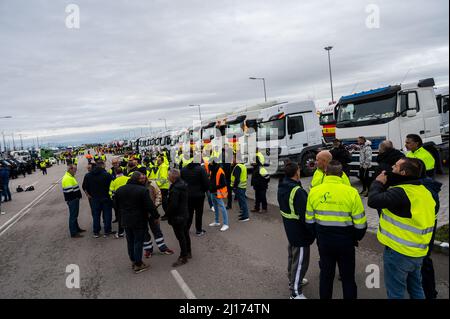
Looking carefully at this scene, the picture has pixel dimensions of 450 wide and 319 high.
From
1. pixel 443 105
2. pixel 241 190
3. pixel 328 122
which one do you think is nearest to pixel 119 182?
pixel 241 190

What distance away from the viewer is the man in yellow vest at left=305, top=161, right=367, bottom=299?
10.5 ft

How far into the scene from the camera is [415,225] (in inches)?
115

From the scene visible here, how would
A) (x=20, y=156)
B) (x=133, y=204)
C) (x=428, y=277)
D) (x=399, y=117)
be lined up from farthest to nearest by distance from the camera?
(x=20, y=156) → (x=399, y=117) → (x=133, y=204) → (x=428, y=277)

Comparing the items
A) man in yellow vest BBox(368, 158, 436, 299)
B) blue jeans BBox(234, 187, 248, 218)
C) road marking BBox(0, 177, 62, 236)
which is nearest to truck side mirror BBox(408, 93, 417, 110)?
blue jeans BBox(234, 187, 248, 218)

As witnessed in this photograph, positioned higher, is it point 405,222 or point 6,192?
point 405,222

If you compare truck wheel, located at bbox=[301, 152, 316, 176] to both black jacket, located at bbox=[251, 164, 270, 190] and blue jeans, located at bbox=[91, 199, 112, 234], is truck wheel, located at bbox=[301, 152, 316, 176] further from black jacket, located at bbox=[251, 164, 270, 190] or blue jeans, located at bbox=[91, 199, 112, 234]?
blue jeans, located at bbox=[91, 199, 112, 234]

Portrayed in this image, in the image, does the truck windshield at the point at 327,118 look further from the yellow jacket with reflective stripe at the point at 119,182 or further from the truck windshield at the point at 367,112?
the yellow jacket with reflective stripe at the point at 119,182

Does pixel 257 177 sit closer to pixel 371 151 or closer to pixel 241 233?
pixel 241 233

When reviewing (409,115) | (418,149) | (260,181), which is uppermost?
(409,115)

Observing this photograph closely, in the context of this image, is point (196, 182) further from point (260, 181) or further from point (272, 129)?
point (272, 129)

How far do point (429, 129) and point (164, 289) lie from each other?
934cm

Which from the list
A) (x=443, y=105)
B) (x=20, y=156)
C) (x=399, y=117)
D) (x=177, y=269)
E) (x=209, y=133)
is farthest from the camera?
(x=20, y=156)

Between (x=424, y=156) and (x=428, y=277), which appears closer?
(x=428, y=277)

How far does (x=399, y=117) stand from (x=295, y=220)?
7.13 metres
